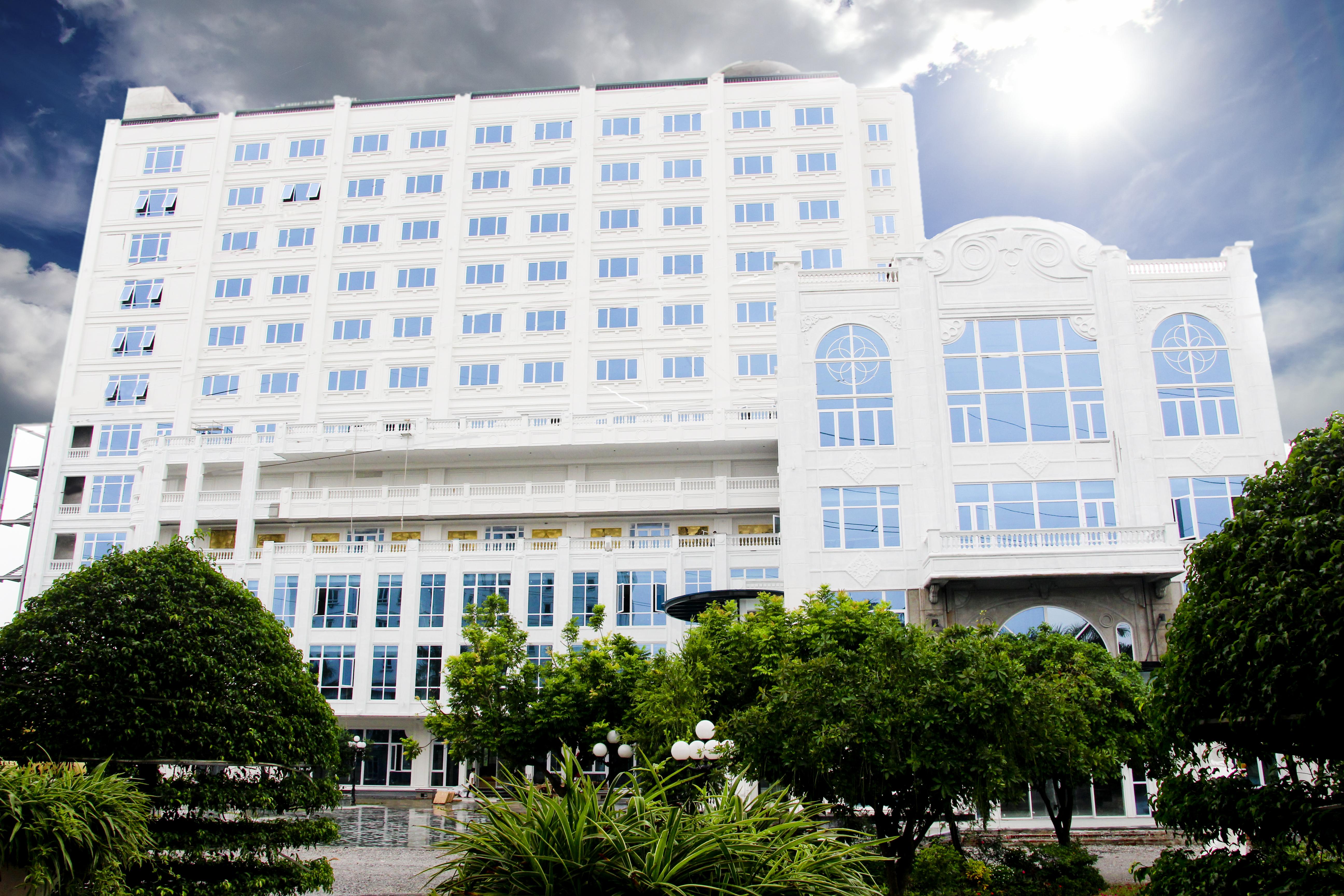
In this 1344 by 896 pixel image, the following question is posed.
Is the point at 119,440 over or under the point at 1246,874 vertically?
over

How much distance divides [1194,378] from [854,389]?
12.4 m

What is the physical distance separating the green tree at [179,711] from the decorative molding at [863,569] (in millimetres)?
23700

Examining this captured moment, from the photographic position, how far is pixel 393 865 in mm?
25156

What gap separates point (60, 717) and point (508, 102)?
2004 inches

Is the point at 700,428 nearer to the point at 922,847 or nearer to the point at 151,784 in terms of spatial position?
the point at 922,847

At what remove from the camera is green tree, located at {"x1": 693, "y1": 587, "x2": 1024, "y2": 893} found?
655 inches

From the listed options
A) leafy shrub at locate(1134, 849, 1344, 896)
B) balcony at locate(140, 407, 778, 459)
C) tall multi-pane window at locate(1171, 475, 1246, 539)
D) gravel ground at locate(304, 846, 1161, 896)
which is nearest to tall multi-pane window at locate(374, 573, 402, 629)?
balcony at locate(140, 407, 778, 459)

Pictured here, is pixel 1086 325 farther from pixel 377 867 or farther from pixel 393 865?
pixel 377 867

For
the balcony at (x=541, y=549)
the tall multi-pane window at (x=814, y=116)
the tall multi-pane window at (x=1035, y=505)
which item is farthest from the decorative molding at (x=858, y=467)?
the tall multi-pane window at (x=814, y=116)

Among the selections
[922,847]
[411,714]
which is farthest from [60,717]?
[411,714]

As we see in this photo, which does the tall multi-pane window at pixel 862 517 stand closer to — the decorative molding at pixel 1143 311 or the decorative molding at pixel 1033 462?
the decorative molding at pixel 1033 462

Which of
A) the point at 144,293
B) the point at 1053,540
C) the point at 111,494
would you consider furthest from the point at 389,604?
the point at 1053,540

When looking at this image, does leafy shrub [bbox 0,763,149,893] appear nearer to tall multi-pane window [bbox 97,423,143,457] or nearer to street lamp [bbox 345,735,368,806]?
street lamp [bbox 345,735,368,806]

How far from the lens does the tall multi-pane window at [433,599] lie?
153ft
